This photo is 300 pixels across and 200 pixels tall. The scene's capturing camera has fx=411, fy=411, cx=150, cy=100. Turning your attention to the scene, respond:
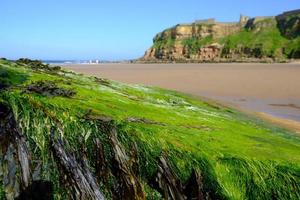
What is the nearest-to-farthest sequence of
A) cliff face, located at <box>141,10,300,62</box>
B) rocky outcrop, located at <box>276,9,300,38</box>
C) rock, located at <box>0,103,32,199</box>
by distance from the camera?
rock, located at <box>0,103,32,199</box>, cliff face, located at <box>141,10,300,62</box>, rocky outcrop, located at <box>276,9,300,38</box>

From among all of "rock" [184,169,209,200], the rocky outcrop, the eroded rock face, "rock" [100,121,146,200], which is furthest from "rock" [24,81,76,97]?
the eroded rock face

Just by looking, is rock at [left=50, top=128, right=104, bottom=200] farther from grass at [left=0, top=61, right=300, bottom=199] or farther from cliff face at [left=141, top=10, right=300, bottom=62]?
cliff face at [left=141, top=10, right=300, bottom=62]

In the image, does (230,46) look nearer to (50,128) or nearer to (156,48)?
(156,48)

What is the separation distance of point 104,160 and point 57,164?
0.37 meters

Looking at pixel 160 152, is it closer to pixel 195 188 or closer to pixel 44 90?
pixel 195 188

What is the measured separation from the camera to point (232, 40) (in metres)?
134

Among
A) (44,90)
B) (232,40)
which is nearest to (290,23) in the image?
(232,40)

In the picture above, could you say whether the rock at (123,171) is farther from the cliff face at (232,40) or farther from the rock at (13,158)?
the cliff face at (232,40)

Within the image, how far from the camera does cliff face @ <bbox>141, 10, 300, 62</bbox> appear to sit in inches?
4690

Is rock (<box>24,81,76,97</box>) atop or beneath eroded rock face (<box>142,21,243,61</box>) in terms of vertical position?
atop

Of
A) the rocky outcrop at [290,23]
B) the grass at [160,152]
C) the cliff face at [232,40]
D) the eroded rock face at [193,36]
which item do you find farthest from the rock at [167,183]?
the eroded rock face at [193,36]

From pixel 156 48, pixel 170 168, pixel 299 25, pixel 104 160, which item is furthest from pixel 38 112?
pixel 156 48

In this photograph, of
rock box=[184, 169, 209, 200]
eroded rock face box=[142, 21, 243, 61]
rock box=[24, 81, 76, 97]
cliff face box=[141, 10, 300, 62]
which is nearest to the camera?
rock box=[184, 169, 209, 200]

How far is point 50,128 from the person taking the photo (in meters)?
3.30
